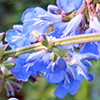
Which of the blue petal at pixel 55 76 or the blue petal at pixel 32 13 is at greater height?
the blue petal at pixel 32 13

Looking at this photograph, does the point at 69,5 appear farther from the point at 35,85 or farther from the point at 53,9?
the point at 35,85

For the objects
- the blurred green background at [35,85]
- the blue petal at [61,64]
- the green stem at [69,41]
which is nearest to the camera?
the green stem at [69,41]

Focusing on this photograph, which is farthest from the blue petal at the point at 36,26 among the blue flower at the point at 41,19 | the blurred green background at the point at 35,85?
the blurred green background at the point at 35,85

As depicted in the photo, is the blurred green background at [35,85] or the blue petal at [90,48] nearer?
the blue petal at [90,48]

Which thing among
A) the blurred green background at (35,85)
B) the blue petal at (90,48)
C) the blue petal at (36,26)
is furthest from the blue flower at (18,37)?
the blurred green background at (35,85)

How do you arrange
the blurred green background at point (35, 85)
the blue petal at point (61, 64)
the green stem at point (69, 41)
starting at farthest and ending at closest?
the blurred green background at point (35, 85)
the blue petal at point (61, 64)
the green stem at point (69, 41)

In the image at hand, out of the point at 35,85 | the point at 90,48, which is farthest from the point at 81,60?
the point at 35,85

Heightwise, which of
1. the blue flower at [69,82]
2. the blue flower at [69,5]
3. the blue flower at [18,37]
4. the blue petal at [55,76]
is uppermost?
the blue flower at [69,5]

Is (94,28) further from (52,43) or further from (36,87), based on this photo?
(36,87)

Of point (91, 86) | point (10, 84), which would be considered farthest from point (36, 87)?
point (10, 84)

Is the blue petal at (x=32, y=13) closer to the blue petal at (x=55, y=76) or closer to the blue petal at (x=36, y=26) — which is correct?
the blue petal at (x=36, y=26)
